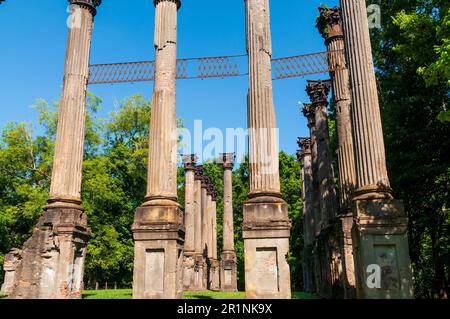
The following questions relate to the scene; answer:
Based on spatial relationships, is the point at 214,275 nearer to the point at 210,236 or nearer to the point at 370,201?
the point at 210,236

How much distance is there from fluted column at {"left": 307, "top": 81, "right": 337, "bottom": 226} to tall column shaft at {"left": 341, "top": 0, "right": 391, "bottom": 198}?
22.6 ft

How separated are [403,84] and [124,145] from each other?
94.0ft

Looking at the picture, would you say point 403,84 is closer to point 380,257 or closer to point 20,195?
point 380,257

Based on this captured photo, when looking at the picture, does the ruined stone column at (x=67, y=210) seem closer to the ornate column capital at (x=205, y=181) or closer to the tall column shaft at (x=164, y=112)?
the tall column shaft at (x=164, y=112)

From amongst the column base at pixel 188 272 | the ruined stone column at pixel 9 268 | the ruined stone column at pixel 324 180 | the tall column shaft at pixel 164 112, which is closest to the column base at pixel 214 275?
the column base at pixel 188 272

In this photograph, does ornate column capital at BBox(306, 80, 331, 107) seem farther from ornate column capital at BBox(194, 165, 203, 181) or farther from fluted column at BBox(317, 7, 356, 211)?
ornate column capital at BBox(194, 165, 203, 181)

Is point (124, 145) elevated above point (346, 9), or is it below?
above

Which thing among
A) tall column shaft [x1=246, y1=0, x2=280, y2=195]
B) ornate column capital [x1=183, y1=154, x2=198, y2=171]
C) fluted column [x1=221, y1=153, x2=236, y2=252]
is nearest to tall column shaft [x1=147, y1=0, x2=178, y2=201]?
tall column shaft [x1=246, y1=0, x2=280, y2=195]

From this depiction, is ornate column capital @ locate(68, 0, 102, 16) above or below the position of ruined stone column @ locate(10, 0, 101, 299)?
above

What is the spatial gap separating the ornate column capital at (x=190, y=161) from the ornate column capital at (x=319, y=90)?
14.2 m

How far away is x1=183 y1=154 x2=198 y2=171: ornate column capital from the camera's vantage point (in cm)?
3391

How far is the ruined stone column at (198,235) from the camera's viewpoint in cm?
3203

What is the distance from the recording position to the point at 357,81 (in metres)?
11.4
